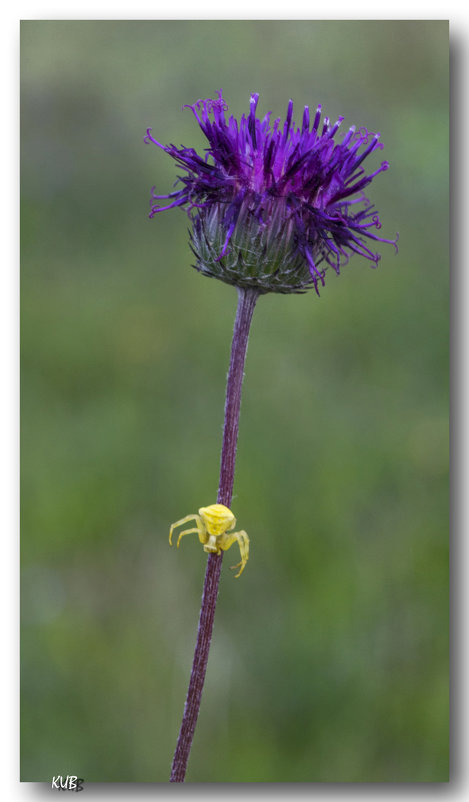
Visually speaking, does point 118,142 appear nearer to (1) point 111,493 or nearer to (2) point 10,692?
(1) point 111,493

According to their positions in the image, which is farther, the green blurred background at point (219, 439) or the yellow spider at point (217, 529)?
the green blurred background at point (219, 439)

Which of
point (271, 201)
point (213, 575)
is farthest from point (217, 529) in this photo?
point (271, 201)

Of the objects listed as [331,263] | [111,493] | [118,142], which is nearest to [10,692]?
[111,493]

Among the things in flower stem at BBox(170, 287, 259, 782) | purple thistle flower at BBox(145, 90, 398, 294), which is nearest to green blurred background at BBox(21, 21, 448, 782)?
flower stem at BBox(170, 287, 259, 782)

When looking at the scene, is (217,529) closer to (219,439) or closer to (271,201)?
(271,201)

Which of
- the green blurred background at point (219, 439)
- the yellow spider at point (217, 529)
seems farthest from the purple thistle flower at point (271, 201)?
the green blurred background at point (219, 439)

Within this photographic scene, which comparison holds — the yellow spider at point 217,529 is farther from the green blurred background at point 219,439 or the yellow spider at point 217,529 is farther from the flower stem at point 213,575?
the green blurred background at point 219,439
